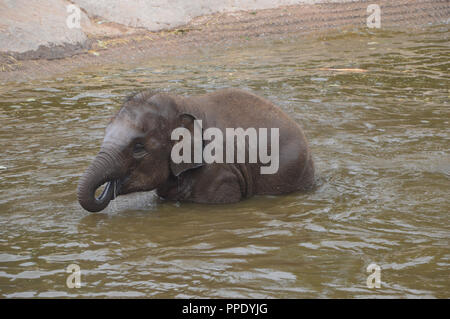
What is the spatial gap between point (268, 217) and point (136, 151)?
4.35ft

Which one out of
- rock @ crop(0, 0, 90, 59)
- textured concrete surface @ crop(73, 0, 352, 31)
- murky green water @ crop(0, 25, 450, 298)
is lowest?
murky green water @ crop(0, 25, 450, 298)

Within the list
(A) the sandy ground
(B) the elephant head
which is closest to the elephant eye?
(B) the elephant head

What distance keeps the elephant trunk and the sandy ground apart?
357 inches

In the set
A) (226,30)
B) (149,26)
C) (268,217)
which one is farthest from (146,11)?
(268,217)

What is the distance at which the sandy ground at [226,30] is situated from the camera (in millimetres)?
15570

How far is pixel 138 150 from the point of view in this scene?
6.20m

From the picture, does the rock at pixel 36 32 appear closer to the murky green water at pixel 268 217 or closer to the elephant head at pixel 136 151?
the murky green water at pixel 268 217

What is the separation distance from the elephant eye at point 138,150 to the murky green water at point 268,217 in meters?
0.60

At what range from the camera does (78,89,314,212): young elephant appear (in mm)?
6070

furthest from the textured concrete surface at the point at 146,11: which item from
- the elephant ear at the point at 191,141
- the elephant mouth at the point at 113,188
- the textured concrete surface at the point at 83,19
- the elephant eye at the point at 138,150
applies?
the elephant mouth at the point at 113,188

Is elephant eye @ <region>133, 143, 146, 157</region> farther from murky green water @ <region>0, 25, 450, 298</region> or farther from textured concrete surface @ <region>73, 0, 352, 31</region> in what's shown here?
textured concrete surface @ <region>73, 0, 352, 31</region>

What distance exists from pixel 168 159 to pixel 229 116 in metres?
0.77

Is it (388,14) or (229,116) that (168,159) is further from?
(388,14)

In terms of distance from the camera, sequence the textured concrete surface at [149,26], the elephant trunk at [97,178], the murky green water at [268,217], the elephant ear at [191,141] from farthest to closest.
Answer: the textured concrete surface at [149,26] → the elephant ear at [191,141] → the elephant trunk at [97,178] → the murky green water at [268,217]
